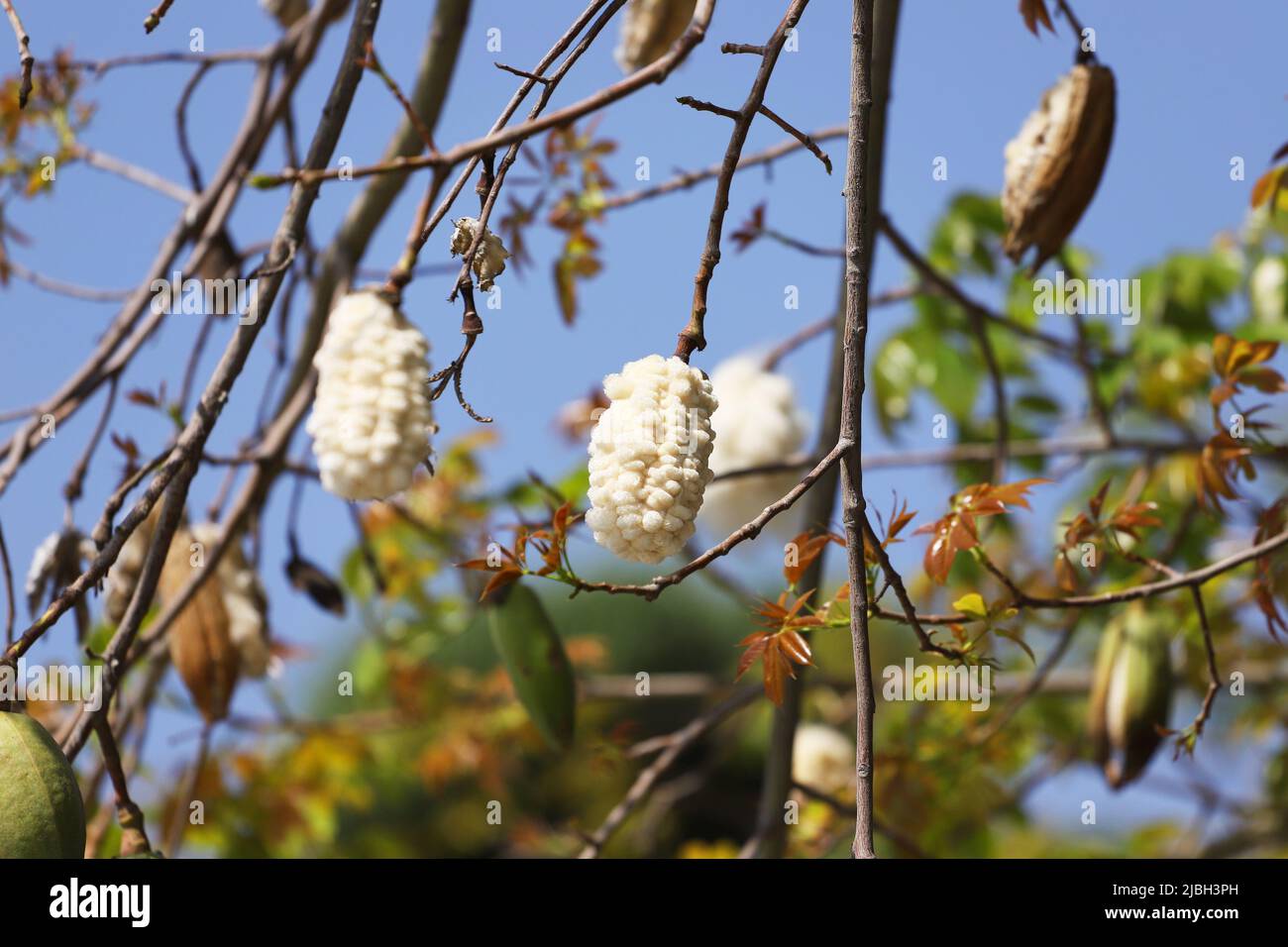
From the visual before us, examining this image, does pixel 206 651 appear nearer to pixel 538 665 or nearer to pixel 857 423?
pixel 538 665

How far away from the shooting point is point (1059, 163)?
3.12ft

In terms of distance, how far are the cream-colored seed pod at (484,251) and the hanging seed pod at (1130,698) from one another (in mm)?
814

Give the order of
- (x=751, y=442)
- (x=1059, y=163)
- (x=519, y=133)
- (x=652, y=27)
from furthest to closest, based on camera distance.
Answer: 1. (x=751, y=442)
2. (x=652, y=27)
3. (x=1059, y=163)
4. (x=519, y=133)

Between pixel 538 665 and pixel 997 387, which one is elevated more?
pixel 997 387

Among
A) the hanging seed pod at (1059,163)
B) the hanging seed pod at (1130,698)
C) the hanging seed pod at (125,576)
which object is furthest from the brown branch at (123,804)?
the hanging seed pod at (1130,698)

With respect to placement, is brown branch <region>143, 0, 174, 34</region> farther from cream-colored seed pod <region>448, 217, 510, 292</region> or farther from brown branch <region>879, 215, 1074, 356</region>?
brown branch <region>879, 215, 1074, 356</region>

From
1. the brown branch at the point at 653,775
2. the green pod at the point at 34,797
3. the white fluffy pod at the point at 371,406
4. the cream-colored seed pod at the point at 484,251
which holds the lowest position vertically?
the brown branch at the point at 653,775

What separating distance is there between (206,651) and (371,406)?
563 mm

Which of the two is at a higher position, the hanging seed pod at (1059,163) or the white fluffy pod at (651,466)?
the hanging seed pod at (1059,163)

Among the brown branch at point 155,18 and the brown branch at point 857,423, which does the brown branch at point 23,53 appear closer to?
the brown branch at point 155,18

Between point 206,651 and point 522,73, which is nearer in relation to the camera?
point 522,73

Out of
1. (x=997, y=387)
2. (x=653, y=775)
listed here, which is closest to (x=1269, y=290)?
(x=997, y=387)

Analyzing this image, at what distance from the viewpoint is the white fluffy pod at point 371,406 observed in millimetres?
484
